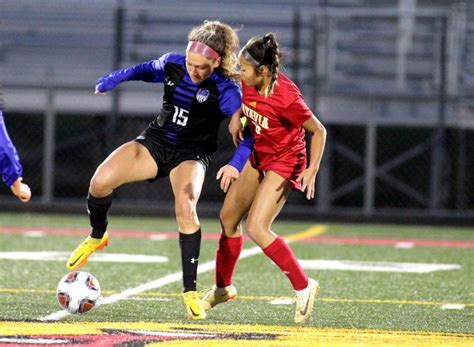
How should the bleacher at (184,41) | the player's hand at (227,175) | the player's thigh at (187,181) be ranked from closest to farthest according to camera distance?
1. the player's hand at (227,175)
2. the player's thigh at (187,181)
3. the bleacher at (184,41)

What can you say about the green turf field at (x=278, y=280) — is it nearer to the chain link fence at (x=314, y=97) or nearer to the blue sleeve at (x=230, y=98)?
the chain link fence at (x=314, y=97)

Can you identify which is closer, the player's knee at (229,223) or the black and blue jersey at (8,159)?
the black and blue jersey at (8,159)

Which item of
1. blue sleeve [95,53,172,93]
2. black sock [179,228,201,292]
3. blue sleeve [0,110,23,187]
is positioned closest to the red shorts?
black sock [179,228,201,292]

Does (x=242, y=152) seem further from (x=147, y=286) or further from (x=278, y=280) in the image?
(x=278, y=280)

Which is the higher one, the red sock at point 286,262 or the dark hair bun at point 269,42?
the dark hair bun at point 269,42

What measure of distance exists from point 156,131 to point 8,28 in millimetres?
10406

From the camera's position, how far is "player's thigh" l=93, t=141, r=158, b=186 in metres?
7.26

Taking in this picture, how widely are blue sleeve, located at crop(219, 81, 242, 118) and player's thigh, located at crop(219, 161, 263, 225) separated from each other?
13.4 inches

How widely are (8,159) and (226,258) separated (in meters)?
1.58

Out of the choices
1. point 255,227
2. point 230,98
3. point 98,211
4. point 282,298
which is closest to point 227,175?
point 255,227

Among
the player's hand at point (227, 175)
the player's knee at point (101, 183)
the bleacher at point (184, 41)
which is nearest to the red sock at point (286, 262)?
the player's hand at point (227, 175)

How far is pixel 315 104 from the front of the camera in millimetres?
15641

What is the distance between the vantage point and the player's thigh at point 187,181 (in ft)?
22.9

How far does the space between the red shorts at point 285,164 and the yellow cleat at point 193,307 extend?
865 mm
